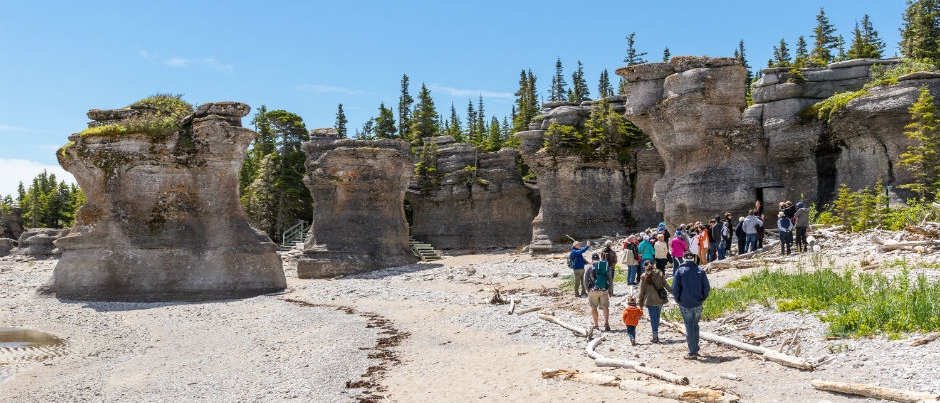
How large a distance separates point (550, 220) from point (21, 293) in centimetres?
2830

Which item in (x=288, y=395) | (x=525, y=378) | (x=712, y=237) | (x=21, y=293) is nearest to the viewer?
(x=525, y=378)

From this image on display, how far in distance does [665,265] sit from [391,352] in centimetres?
923

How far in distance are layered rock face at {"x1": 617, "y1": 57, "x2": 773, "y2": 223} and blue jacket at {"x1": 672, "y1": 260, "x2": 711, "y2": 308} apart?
62.7ft

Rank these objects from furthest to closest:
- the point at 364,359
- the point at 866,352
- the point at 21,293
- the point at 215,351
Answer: the point at 21,293, the point at 215,351, the point at 364,359, the point at 866,352

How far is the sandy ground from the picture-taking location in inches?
386

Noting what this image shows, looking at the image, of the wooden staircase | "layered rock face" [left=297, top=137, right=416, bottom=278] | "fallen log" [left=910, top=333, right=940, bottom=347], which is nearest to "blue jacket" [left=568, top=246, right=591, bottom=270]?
"fallen log" [left=910, top=333, right=940, bottom=347]

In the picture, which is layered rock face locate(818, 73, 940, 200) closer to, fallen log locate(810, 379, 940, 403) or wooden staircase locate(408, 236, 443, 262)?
fallen log locate(810, 379, 940, 403)

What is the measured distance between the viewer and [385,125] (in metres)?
71.6

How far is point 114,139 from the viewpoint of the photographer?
28.9 m

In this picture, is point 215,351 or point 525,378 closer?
point 525,378

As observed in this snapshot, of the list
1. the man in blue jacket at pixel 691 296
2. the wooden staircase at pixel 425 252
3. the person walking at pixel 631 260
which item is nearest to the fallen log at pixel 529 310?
the person walking at pixel 631 260

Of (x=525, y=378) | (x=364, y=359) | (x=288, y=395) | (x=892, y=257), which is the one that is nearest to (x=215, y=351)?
(x=364, y=359)

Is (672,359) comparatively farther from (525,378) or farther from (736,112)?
(736,112)

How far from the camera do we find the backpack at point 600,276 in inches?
572
